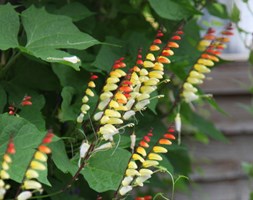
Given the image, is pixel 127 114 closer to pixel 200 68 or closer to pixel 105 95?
pixel 105 95

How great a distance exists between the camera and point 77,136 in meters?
1.68

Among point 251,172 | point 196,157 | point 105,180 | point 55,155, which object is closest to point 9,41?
point 55,155

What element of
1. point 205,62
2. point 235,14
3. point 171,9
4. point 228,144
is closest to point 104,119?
point 205,62

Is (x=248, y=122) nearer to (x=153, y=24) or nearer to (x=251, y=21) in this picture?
(x=251, y=21)

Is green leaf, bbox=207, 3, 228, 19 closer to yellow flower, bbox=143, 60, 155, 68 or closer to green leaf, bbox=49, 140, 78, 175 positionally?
yellow flower, bbox=143, 60, 155, 68

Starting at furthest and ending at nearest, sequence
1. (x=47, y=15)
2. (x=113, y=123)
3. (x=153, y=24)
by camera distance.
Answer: (x=153, y=24), (x=47, y=15), (x=113, y=123)

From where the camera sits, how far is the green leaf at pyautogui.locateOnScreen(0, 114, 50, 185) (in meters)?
1.30

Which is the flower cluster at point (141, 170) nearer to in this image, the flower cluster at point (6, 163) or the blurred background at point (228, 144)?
the flower cluster at point (6, 163)

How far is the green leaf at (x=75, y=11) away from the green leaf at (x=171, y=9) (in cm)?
19

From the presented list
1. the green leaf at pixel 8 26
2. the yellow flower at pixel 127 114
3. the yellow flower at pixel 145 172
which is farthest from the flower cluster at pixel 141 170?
the green leaf at pixel 8 26

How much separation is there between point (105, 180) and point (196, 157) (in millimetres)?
2340

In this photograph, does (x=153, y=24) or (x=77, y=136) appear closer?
(x=77, y=136)

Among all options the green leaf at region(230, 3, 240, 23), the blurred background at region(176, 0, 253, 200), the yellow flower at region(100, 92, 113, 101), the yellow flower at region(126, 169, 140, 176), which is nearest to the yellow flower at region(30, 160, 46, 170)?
the yellow flower at region(126, 169, 140, 176)

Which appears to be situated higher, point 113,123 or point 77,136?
point 113,123
